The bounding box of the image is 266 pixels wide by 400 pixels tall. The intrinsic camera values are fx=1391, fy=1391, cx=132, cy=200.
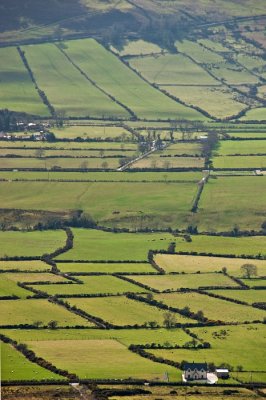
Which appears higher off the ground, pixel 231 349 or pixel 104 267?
pixel 231 349

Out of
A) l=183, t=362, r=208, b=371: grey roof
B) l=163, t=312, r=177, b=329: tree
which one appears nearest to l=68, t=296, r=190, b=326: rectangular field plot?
l=163, t=312, r=177, b=329: tree

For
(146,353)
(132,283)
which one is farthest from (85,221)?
(146,353)

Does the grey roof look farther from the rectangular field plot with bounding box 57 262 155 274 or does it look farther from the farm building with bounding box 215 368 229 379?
the rectangular field plot with bounding box 57 262 155 274

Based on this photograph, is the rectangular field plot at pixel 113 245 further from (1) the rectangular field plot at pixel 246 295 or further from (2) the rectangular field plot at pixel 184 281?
(1) the rectangular field plot at pixel 246 295

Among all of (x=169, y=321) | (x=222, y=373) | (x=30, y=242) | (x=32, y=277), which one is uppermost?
(x=222, y=373)

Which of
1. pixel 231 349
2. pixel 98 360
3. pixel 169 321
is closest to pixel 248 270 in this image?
pixel 169 321

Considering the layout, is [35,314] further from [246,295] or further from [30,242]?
[30,242]

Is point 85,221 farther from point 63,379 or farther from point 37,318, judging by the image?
point 63,379

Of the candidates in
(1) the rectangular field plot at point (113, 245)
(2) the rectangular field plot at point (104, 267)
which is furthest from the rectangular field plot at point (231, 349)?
(1) the rectangular field plot at point (113, 245)

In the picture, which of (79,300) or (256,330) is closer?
(256,330)
